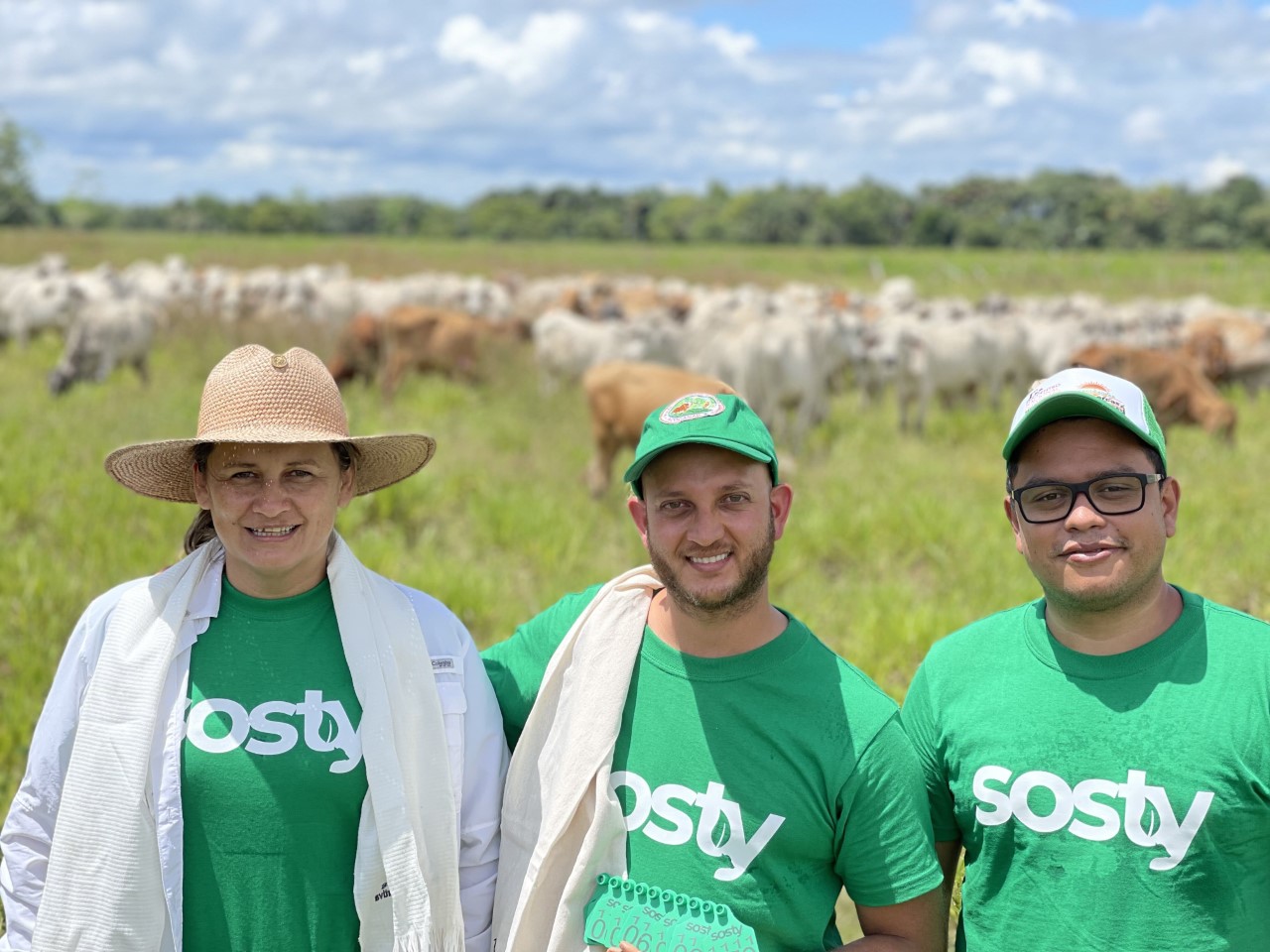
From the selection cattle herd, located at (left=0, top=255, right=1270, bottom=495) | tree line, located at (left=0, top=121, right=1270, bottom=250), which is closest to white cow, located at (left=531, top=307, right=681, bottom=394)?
cattle herd, located at (left=0, top=255, right=1270, bottom=495)

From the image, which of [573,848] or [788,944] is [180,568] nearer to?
[573,848]

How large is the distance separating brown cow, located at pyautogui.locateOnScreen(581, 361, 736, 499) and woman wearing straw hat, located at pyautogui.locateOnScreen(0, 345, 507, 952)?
861cm

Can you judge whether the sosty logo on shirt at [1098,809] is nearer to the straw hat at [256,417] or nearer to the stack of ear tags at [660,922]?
the stack of ear tags at [660,922]

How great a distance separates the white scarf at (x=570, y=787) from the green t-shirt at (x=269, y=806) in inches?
14.4

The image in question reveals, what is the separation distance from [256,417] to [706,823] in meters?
1.35

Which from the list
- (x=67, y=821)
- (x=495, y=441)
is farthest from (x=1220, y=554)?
(x=67, y=821)

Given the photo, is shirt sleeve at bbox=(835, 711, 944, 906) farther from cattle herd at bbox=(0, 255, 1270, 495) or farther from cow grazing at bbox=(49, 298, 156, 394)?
cow grazing at bbox=(49, 298, 156, 394)

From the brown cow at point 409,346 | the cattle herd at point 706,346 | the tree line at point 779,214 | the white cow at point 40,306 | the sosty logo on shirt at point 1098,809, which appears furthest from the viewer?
the tree line at point 779,214

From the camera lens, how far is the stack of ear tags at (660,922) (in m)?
2.32

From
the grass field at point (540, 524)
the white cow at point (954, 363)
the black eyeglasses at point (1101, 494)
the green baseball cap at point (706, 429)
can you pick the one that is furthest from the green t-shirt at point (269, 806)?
the white cow at point (954, 363)

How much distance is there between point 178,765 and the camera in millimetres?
2529

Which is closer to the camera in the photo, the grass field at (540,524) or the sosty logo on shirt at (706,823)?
the sosty logo on shirt at (706,823)

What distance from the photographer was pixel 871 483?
11.7 meters

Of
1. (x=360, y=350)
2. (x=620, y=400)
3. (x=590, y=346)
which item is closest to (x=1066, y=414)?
(x=620, y=400)
